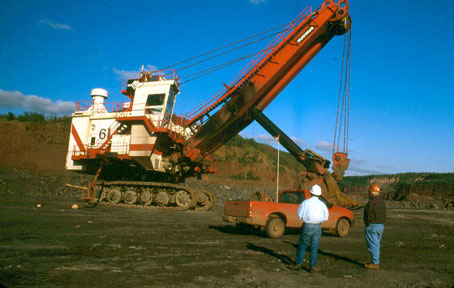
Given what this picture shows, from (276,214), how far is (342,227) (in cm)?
269

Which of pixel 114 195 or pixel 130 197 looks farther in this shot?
pixel 114 195

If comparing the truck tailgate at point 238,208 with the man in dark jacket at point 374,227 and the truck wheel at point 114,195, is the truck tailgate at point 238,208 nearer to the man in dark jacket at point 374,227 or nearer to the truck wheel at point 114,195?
the man in dark jacket at point 374,227

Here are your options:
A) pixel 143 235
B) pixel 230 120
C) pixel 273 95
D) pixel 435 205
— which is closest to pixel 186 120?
pixel 230 120

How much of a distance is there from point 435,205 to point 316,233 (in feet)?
124

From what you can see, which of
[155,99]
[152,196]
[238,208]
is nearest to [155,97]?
[155,99]

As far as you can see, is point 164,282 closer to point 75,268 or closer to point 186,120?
point 75,268

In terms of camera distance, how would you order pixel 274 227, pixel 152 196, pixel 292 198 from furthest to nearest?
pixel 152 196 → pixel 292 198 → pixel 274 227

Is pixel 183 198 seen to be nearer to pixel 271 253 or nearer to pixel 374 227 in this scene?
pixel 271 253

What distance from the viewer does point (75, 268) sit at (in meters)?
5.30

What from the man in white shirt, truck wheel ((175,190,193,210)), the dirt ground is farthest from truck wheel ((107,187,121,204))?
the man in white shirt

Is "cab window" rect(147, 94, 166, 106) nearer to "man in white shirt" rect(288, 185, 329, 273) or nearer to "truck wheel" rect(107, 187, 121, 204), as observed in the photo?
"truck wheel" rect(107, 187, 121, 204)

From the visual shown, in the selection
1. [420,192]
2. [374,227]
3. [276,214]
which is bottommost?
[276,214]

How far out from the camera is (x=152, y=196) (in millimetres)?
18969

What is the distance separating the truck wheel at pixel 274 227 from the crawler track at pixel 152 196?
8539mm
